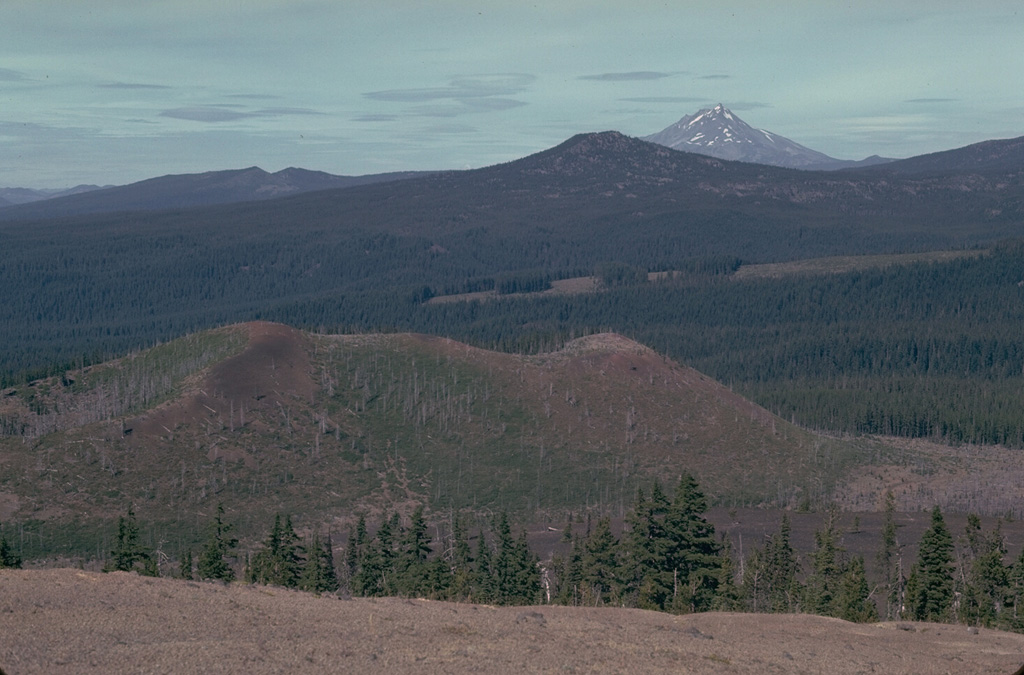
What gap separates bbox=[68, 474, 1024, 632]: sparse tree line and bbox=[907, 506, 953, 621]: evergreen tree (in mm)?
48

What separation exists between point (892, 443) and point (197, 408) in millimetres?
71679

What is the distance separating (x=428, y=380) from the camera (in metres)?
116

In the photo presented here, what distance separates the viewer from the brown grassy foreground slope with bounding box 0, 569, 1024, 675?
91.1 feet

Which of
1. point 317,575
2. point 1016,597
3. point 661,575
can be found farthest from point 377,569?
point 1016,597

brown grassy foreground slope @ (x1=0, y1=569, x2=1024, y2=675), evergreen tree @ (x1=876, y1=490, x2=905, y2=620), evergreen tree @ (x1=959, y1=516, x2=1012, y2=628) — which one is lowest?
evergreen tree @ (x1=876, y1=490, x2=905, y2=620)

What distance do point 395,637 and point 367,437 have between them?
7472 centimetres

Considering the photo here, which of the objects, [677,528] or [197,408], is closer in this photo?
[677,528]

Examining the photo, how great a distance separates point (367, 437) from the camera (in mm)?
105438

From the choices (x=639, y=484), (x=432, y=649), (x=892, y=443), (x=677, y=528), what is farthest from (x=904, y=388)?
(x=432, y=649)

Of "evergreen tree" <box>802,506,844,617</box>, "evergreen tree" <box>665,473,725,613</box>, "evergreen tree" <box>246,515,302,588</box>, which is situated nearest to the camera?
"evergreen tree" <box>802,506,844,617</box>

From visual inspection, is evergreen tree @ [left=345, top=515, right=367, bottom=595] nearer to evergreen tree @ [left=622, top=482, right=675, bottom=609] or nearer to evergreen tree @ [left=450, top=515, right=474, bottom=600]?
evergreen tree @ [left=450, top=515, right=474, bottom=600]

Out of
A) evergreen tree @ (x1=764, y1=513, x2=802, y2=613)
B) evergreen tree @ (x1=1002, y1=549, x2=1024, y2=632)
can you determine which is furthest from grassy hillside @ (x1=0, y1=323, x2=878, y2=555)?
evergreen tree @ (x1=1002, y1=549, x2=1024, y2=632)

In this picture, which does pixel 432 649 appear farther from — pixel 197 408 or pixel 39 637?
pixel 197 408

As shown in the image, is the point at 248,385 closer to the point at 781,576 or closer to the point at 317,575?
the point at 317,575
